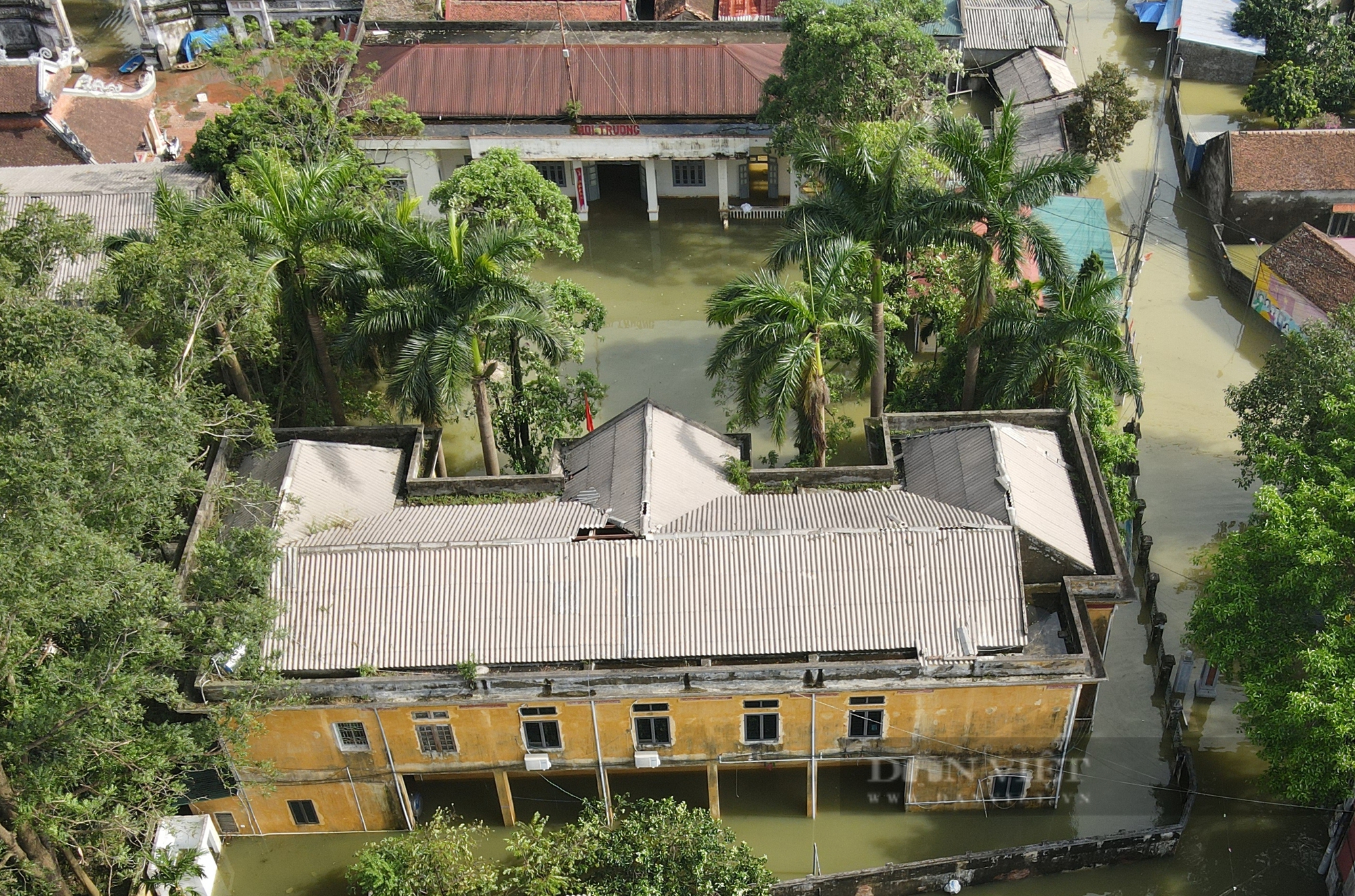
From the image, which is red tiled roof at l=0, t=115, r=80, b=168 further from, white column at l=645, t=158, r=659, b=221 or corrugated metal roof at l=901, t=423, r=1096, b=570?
corrugated metal roof at l=901, t=423, r=1096, b=570

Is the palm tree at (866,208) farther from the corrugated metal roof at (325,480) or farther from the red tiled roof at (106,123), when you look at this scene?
the red tiled roof at (106,123)

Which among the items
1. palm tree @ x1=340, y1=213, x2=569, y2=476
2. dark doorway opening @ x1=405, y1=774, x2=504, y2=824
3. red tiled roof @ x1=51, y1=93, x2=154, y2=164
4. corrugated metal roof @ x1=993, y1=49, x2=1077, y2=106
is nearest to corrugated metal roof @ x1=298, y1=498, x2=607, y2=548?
palm tree @ x1=340, y1=213, x2=569, y2=476

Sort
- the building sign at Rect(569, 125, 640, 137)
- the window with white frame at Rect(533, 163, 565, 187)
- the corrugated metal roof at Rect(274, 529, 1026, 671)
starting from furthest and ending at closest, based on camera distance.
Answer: the window with white frame at Rect(533, 163, 565, 187) → the building sign at Rect(569, 125, 640, 137) → the corrugated metal roof at Rect(274, 529, 1026, 671)

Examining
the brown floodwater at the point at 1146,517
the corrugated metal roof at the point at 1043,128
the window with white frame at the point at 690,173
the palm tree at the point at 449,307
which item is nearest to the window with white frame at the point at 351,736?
the brown floodwater at the point at 1146,517

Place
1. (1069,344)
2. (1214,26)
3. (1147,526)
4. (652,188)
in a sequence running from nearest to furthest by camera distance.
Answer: (1069,344) → (1147,526) → (652,188) → (1214,26)

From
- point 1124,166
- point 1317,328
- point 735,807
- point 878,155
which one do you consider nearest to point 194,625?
point 735,807

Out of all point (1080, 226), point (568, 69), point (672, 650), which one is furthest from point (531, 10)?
point (672, 650)

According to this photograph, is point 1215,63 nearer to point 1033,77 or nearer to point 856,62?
point 1033,77
